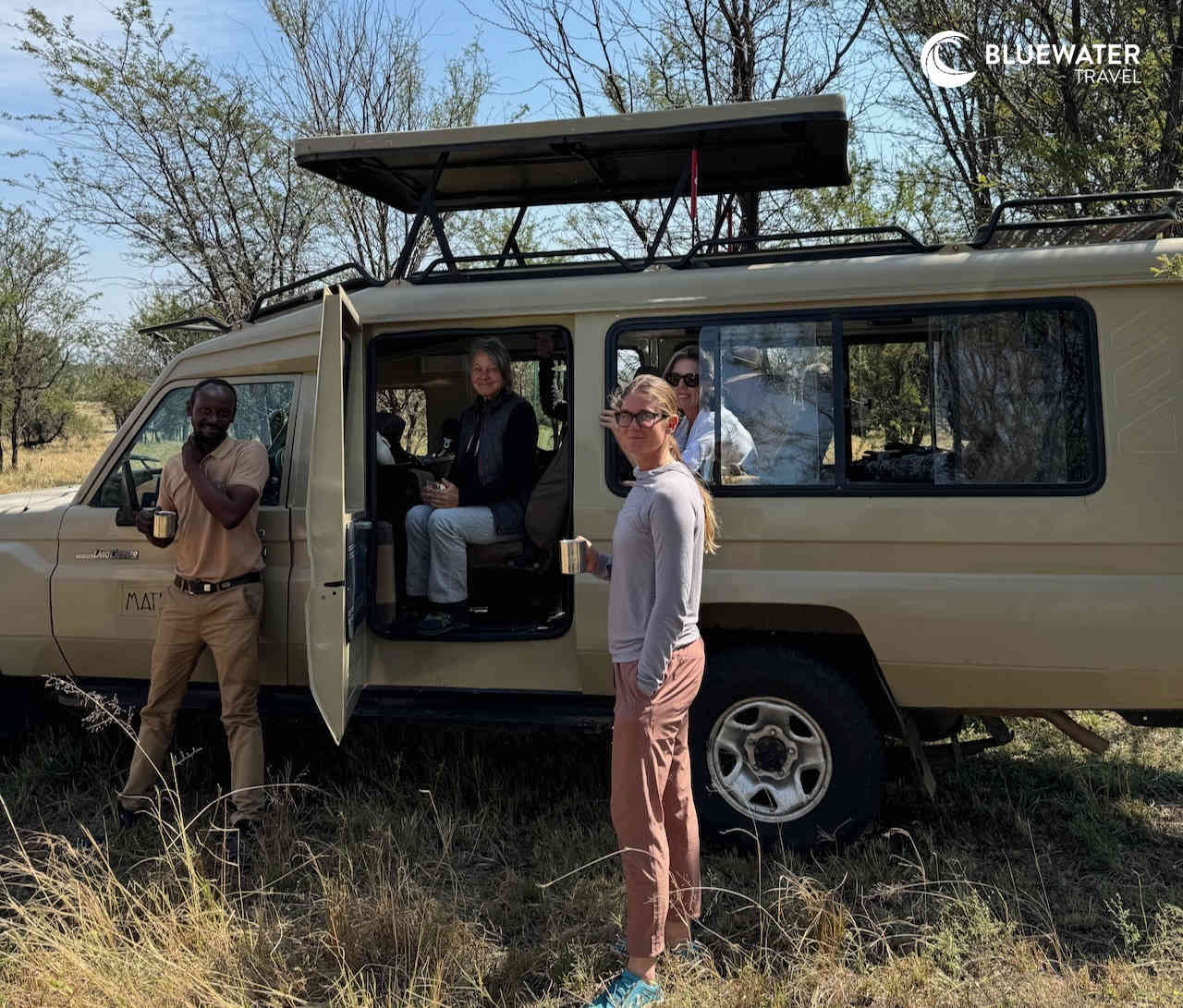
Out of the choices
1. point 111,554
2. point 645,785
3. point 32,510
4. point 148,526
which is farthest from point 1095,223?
point 32,510

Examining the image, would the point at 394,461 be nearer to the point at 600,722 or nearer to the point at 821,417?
the point at 600,722

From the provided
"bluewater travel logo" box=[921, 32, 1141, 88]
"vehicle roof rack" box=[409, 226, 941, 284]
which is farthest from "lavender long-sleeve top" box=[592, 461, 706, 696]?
"bluewater travel logo" box=[921, 32, 1141, 88]

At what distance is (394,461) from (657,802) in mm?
2812

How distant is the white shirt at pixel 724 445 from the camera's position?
4.12 m

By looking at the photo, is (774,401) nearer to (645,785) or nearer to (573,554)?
(573,554)

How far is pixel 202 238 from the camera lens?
38.1 ft

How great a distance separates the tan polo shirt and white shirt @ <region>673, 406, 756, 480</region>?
178cm

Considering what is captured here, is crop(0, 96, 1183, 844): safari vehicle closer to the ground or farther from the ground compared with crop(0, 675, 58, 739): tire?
farther from the ground

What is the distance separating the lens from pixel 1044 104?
651 cm

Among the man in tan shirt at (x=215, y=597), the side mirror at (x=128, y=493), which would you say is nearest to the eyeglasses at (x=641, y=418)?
the man in tan shirt at (x=215, y=597)

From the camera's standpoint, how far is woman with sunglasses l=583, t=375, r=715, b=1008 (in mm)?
2928

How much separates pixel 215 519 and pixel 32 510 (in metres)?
1.20

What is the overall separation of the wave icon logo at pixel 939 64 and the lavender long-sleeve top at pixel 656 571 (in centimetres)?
553

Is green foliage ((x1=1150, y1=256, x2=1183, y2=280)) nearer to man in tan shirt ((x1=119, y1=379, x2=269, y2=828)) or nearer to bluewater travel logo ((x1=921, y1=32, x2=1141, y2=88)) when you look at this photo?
bluewater travel logo ((x1=921, y1=32, x2=1141, y2=88))
